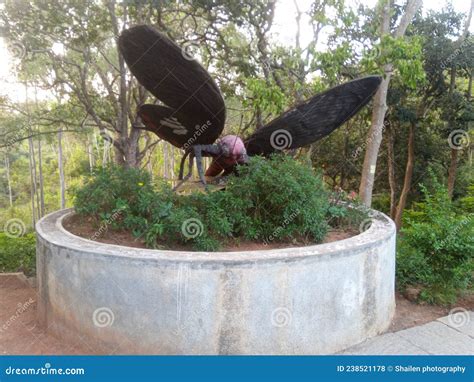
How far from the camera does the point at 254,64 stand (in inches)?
340

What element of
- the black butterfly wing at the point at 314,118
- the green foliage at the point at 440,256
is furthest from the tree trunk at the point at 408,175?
the black butterfly wing at the point at 314,118

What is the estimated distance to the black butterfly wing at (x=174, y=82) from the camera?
149 inches

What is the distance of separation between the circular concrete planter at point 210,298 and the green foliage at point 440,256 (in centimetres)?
139

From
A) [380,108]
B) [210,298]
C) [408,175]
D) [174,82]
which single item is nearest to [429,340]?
[210,298]

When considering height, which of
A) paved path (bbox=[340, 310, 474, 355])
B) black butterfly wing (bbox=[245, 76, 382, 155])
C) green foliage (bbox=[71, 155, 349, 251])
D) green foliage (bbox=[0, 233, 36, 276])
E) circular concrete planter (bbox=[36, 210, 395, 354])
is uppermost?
black butterfly wing (bbox=[245, 76, 382, 155])

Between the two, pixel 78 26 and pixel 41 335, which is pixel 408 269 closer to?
pixel 41 335

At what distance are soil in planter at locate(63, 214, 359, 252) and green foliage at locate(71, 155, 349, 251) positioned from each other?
62 mm

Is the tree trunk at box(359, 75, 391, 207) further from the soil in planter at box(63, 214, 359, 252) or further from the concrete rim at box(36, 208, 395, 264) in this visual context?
the concrete rim at box(36, 208, 395, 264)

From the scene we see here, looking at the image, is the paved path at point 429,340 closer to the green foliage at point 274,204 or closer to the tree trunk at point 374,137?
the green foliage at point 274,204

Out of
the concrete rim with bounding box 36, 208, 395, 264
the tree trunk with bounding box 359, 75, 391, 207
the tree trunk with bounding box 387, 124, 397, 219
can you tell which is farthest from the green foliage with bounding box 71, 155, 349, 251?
the tree trunk with bounding box 387, 124, 397, 219

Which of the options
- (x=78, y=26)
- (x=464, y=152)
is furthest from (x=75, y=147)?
(x=464, y=152)

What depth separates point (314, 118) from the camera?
5.28 meters

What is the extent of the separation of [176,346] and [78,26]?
703 centimetres

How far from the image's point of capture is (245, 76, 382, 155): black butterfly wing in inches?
196
